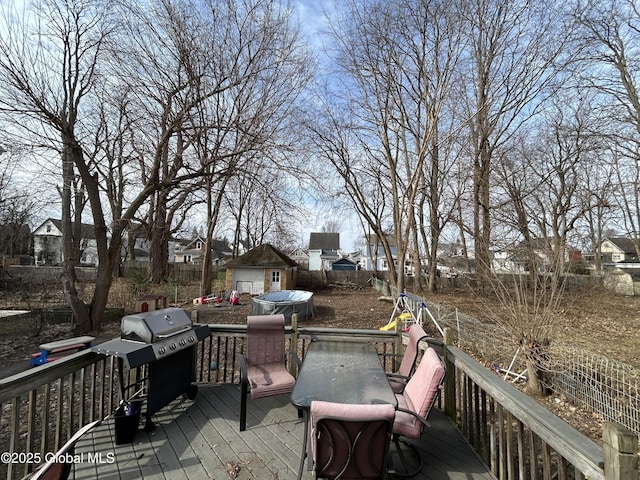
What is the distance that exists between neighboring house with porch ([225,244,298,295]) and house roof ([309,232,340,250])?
85.2 ft

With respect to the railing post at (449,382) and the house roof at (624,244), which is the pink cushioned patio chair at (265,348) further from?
the house roof at (624,244)

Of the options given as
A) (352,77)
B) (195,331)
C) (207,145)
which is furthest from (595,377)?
(352,77)

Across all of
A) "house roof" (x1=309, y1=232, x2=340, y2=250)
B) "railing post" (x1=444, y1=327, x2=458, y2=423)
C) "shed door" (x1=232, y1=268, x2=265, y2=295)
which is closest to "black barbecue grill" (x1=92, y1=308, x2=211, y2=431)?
→ "railing post" (x1=444, y1=327, x2=458, y2=423)

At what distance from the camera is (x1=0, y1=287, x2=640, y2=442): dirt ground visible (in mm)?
5005

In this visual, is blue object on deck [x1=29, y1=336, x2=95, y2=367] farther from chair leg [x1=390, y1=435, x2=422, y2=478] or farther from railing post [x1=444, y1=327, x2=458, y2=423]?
railing post [x1=444, y1=327, x2=458, y2=423]

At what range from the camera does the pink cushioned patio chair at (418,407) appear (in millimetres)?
2074

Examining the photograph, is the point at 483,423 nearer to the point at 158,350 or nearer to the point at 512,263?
the point at 158,350

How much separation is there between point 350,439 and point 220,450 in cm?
136

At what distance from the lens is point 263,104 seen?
6.20 metres

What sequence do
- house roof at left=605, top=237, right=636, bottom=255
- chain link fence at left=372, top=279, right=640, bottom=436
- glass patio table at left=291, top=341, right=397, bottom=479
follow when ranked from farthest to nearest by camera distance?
1. house roof at left=605, top=237, right=636, bottom=255
2. chain link fence at left=372, top=279, right=640, bottom=436
3. glass patio table at left=291, top=341, right=397, bottom=479

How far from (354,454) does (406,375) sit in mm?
1353

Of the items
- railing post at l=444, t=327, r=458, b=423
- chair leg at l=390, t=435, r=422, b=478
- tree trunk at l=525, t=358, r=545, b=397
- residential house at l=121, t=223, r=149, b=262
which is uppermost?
residential house at l=121, t=223, r=149, b=262

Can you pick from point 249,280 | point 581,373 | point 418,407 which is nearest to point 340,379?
point 418,407

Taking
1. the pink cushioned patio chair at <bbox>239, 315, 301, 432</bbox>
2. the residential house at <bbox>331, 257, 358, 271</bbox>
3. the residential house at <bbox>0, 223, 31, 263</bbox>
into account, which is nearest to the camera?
the pink cushioned patio chair at <bbox>239, 315, 301, 432</bbox>
